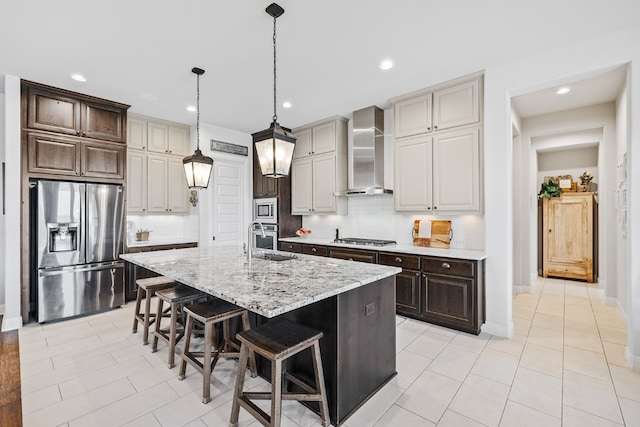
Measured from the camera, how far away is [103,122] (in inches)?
158

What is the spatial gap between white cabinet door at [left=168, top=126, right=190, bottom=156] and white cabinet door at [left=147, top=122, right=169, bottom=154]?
0.06m

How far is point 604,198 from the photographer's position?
4223mm

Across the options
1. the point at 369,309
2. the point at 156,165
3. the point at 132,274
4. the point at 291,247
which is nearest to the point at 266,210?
the point at 291,247

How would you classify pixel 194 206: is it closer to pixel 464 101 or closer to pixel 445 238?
pixel 445 238

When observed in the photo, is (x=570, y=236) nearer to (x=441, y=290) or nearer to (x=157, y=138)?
(x=441, y=290)

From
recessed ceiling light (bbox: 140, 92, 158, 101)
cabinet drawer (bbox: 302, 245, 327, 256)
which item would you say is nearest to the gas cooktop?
cabinet drawer (bbox: 302, 245, 327, 256)

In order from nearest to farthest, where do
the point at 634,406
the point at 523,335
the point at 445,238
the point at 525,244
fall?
the point at 634,406 → the point at 523,335 → the point at 445,238 → the point at 525,244

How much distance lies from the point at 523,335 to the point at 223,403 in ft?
9.83

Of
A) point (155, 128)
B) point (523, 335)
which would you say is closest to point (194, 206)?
point (155, 128)

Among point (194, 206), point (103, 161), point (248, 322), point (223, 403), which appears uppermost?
point (103, 161)

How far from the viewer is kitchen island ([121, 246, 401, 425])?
5.53ft

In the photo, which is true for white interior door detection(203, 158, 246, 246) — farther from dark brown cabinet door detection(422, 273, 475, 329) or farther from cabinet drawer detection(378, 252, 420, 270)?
dark brown cabinet door detection(422, 273, 475, 329)

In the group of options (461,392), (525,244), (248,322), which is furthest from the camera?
(525,244)

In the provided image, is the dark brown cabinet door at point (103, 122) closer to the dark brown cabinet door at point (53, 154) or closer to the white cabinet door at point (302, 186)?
the dark brown cabinet door at point (53, 154)
